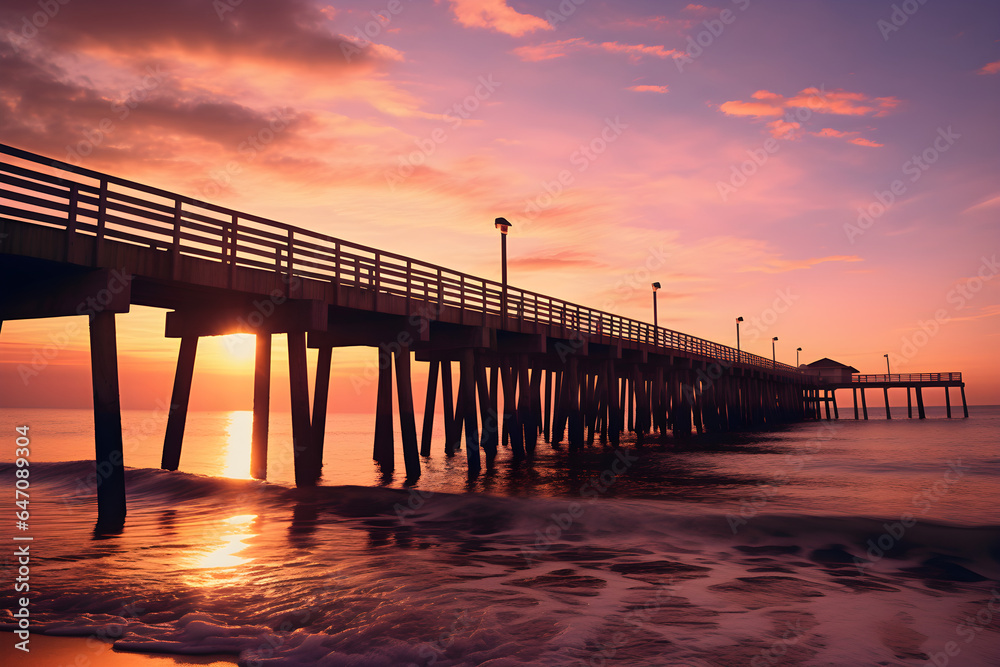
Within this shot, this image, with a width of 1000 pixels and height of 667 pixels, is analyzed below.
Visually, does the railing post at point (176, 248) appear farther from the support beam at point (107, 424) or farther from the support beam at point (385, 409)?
the support beam at point (385, 409)

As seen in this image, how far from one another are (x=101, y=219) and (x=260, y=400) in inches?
292

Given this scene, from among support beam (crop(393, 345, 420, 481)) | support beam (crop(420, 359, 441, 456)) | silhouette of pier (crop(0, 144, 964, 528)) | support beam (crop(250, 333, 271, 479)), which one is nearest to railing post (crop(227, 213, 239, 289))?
silhouette of pier (crop(0, 144, 964, 528))

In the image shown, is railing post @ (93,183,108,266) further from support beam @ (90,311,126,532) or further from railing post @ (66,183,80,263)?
support beam @ (90,311,126,532)

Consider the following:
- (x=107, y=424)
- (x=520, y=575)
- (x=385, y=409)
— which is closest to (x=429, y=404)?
(x=385, y=409)

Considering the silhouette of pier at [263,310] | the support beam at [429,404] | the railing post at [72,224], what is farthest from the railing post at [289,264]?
the support beam at [429,404]

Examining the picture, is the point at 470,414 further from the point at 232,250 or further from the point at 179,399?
the point at 232,250

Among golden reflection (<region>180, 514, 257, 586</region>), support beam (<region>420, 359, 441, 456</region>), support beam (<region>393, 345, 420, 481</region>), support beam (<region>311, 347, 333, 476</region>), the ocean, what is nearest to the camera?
the ocean

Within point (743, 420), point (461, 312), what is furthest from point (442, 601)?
point (743, 420)

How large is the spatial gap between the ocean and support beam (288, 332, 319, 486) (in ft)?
2.66

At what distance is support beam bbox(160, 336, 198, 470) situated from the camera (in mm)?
15008

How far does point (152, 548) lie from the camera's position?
8.22m

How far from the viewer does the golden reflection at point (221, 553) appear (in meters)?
6.89

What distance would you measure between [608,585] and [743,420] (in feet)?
159

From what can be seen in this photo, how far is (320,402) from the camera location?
648 inches
